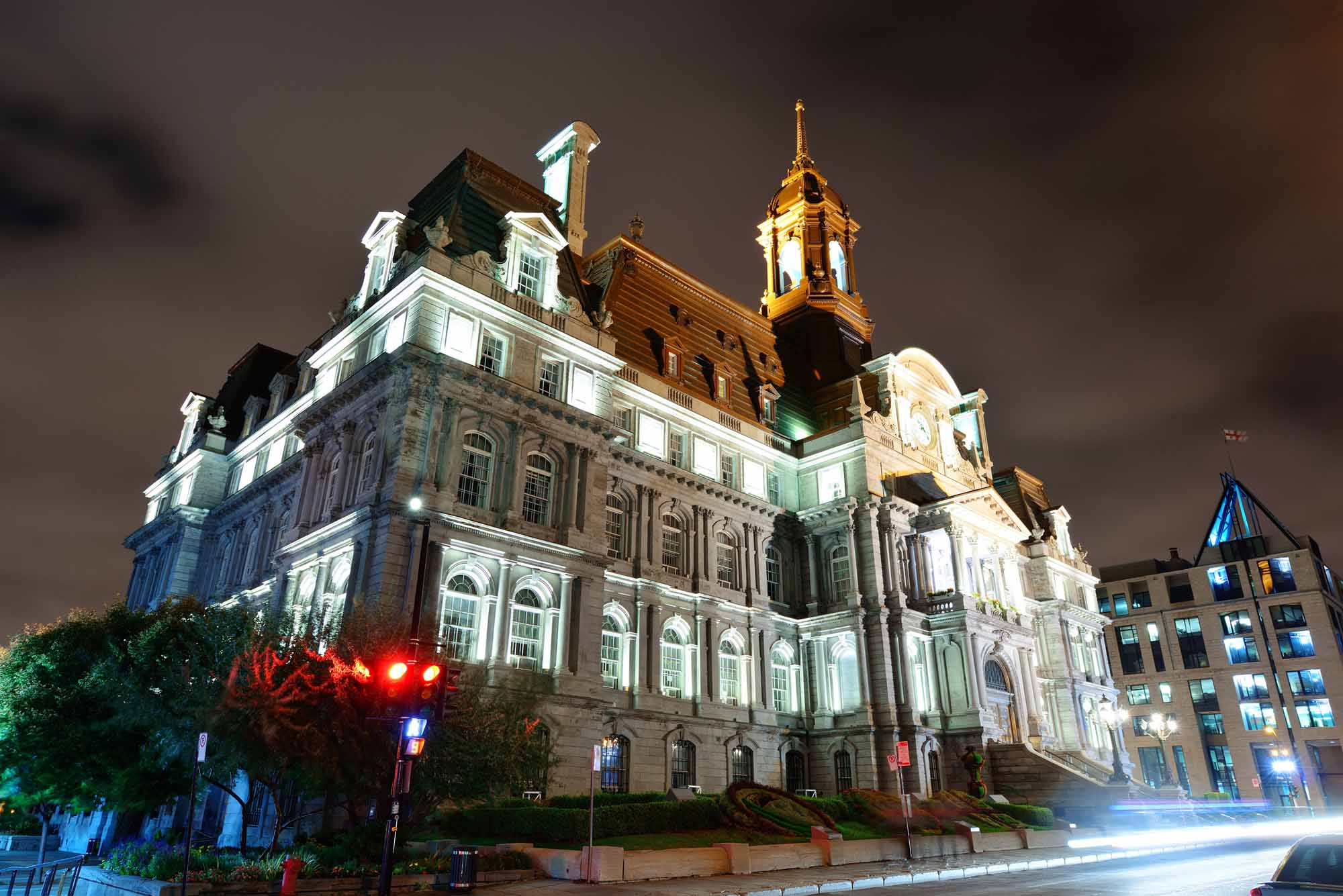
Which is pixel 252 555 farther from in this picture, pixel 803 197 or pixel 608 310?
pixel 803 197

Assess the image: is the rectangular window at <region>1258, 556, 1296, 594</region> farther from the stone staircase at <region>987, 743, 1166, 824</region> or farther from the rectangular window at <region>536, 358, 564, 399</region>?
the rectangular window at <region>536, 358, 564, 399</region>

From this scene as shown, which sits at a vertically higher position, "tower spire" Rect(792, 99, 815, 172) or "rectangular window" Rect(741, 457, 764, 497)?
"tower spire" Rect(792, 99, 815, 172)

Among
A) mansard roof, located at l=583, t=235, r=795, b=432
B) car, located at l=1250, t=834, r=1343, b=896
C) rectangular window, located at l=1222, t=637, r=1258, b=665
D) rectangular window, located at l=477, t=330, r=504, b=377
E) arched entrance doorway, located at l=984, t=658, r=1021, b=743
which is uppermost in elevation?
mansard roof, located at l=583, t=235, r=795, b=432

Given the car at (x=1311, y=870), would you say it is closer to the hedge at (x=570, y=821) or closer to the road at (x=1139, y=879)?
the road at (x=1139, y=879)

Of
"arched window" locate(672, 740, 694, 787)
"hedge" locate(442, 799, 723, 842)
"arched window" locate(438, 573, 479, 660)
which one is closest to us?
"hedge" locate(442, 799, 723, 842)

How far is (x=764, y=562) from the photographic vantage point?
4734 cm

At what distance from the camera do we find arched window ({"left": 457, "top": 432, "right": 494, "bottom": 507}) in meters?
33.4

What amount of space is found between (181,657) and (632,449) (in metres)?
21.2

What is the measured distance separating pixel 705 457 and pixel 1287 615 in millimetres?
67048

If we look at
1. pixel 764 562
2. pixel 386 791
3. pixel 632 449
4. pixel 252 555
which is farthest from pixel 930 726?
pixel 252 555

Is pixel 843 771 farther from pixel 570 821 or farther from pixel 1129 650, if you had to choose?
pixel 1129 650

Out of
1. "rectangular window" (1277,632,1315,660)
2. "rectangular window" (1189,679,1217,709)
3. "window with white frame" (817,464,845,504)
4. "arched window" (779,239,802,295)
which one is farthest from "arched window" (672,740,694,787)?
"rectangular window" (1277,632,1315,660)

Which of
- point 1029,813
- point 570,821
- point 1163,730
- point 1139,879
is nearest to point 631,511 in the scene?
point 570,821

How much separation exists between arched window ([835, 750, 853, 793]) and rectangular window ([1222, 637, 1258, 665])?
57.8 meters
